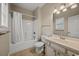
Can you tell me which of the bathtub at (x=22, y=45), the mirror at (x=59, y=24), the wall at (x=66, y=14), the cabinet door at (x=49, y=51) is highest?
the wall at (x=66, y=14)

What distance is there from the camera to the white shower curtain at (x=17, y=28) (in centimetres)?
115

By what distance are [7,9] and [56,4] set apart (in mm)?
700

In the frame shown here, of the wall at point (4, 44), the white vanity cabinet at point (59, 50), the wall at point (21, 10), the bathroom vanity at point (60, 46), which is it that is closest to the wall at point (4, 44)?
the wall at point (4, 44)

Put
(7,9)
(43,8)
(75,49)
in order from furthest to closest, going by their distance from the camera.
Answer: (43,8), (7,9), (75,49)

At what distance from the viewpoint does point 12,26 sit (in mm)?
1145

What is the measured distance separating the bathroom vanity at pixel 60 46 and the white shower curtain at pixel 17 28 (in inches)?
14.4

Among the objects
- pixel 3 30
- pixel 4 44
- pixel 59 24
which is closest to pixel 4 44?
pixel 4 44

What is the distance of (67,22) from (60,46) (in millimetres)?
385

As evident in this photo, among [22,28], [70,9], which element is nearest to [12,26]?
[22,28]

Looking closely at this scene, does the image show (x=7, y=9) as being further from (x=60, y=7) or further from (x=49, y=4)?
(x=60, y=7)

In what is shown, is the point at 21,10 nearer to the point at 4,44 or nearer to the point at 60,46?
the point at 4,44

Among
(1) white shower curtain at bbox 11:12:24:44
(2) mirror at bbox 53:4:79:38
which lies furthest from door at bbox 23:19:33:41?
(2) mirror at bbox 53:4:79:38

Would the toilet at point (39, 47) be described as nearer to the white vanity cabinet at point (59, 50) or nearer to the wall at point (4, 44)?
the white vanity cabinet at point (59, 50)

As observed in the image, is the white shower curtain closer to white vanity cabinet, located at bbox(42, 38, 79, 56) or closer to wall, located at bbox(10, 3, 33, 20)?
wall, located at bbox(10, 3, 33, 20)
